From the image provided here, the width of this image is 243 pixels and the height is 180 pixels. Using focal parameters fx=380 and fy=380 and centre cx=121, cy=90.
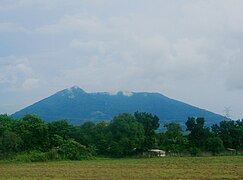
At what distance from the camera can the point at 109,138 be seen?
6088 cm

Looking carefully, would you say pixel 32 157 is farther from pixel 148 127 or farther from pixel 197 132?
pixel 197 132

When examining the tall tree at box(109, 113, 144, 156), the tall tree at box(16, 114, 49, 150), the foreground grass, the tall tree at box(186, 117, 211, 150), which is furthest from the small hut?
the foreground grass

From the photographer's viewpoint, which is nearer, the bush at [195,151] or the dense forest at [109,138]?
the dense forest at [109,138]

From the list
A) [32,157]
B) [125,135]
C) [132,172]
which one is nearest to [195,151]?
[125,135]

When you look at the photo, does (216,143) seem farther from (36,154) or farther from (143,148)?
(36,154)

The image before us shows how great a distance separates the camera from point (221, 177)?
26.0 metres

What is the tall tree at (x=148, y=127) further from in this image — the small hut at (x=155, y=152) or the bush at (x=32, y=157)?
the bush at (x=32, y=157)

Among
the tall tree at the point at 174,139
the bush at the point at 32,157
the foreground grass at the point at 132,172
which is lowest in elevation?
the foreground grass at the point at 132,172

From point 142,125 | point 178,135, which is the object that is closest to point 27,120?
point 142,125

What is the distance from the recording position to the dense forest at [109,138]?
5450cm

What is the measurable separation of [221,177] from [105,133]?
37.8 m

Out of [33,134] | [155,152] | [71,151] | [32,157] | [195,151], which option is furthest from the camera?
[155,152]

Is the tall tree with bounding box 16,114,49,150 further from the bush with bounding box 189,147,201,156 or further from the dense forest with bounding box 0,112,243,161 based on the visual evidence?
the bush with bounding box 189,147,201,156

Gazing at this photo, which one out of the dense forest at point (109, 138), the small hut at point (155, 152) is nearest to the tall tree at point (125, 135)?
the dense forest at point (109, 138)
